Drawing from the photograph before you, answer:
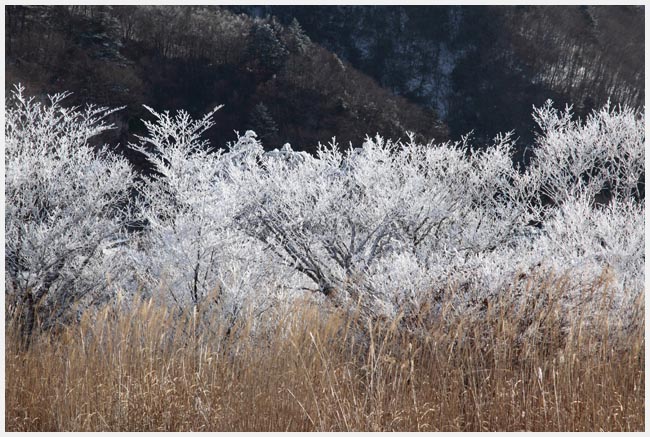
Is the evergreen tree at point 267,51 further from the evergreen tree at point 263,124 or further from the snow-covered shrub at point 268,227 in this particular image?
the snow-covered shrub at point 268,227

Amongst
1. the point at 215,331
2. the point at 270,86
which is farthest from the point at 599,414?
the point at 270,86

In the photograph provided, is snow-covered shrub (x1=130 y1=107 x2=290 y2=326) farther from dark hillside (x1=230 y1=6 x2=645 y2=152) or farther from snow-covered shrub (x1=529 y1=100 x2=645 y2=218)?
dark hillside (x1=230 y1=6 x2=645 y2=152)

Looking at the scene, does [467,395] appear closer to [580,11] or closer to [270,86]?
[270,86]

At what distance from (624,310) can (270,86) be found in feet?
81.7

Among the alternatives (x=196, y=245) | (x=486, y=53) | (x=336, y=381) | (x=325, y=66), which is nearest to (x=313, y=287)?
(x=196, y=245)

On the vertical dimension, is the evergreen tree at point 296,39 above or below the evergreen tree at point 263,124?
above

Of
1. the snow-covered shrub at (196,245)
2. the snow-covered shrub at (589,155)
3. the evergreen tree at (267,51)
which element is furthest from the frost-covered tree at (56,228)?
the evergreen tree at (267,51)

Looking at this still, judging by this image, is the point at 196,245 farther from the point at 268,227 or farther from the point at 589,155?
the point at 589,155

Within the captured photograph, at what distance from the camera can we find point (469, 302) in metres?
3.27

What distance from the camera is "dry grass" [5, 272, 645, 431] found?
271cm

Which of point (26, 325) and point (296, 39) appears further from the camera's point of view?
point (296, 39)

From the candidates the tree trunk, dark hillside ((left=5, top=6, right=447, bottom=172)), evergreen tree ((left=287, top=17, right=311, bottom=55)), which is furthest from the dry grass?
evergreen tree ((left=287, top=17, right=311, bottom=55))

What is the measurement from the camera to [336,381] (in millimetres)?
2752

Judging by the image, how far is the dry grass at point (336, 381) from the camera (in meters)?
2.71
